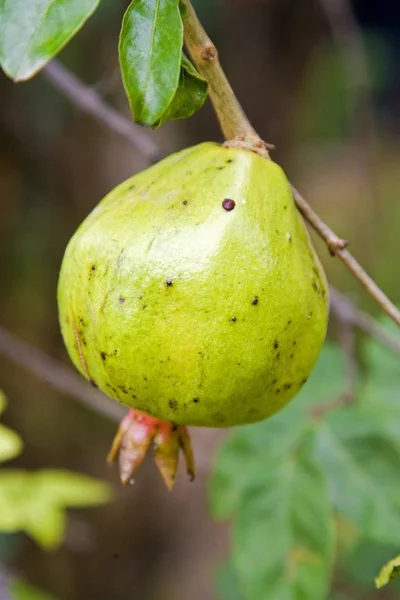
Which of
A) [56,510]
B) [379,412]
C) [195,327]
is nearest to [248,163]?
[195,327]

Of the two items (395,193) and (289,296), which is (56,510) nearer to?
(289,296)

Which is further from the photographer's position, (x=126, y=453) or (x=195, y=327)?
(x=126, y=453)

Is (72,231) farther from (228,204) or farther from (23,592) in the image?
(228,204)

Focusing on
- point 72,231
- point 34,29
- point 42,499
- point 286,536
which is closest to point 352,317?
point 286,536

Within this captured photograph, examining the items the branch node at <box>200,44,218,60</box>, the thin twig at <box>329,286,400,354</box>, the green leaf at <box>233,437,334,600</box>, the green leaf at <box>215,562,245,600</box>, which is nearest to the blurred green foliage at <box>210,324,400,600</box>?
the green leaf at <box>233,437,334,600</box>

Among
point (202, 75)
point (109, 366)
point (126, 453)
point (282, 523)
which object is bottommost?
point (282, 523)

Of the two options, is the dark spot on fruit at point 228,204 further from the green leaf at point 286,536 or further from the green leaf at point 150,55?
the green leaf at point 286,536
